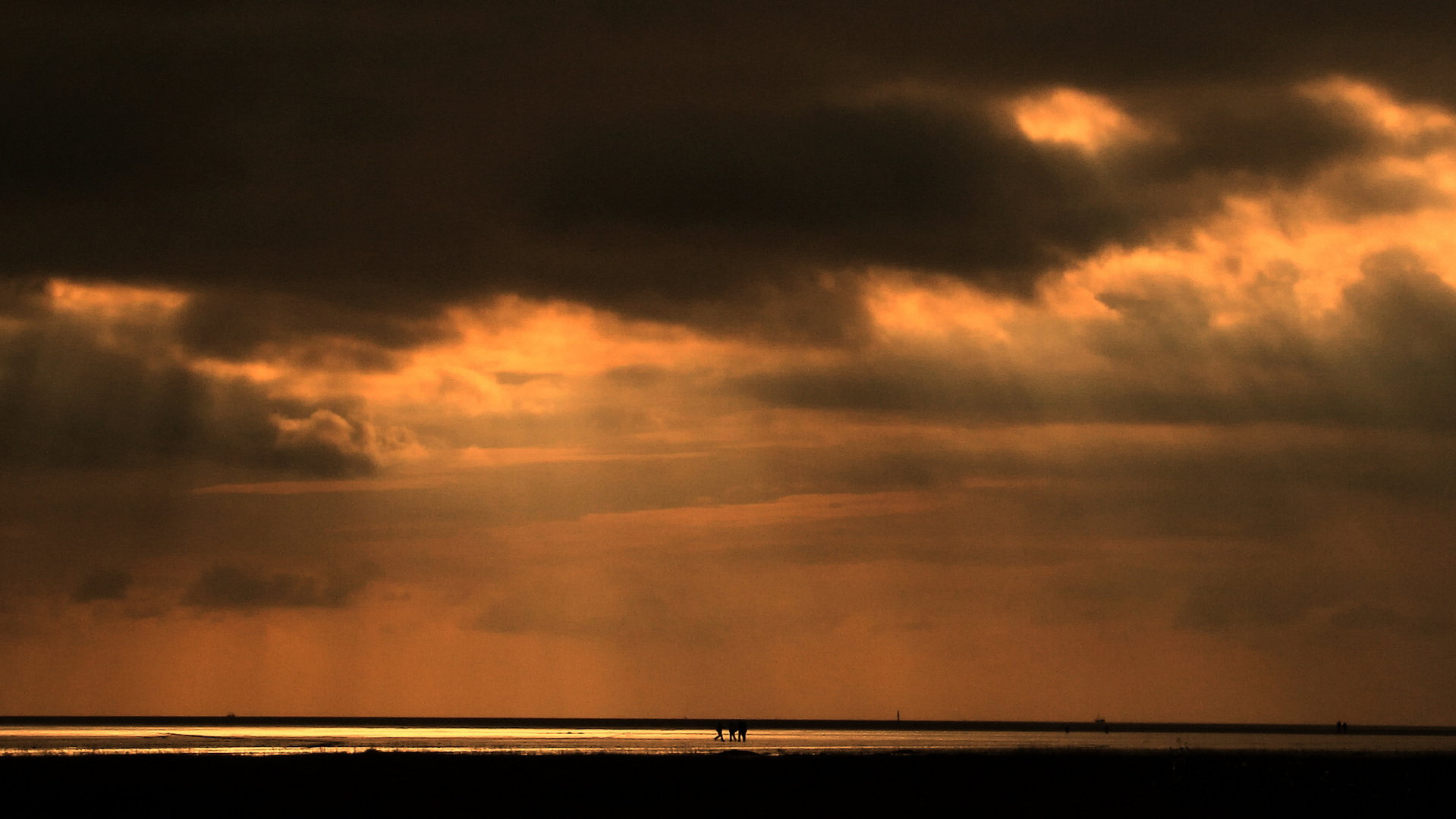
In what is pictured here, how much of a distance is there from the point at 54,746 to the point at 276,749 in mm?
22322

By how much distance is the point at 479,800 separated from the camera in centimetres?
5772

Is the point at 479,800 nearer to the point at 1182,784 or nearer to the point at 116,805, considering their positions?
the point at 116,805

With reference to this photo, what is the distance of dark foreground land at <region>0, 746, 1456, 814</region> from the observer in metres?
57.2

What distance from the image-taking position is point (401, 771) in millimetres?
71000

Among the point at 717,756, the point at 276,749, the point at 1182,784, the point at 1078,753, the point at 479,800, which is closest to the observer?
the point at 479,800

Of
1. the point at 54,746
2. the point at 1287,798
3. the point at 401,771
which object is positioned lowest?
the point at 1287,798

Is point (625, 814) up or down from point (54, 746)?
down

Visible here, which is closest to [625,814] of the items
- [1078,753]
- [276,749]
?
[1078,753]

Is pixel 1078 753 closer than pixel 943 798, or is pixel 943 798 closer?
pixel 943 798

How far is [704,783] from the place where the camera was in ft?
218

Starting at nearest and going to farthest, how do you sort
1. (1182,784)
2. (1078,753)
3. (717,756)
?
1. (1182,784)
2. (717,756)
3. (1078,753)

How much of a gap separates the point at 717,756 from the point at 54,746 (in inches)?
2504

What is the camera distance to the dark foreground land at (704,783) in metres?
57.2

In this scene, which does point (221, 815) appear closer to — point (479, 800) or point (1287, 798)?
point (479, 800)
